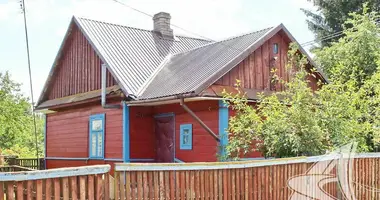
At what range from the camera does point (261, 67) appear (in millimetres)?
11289

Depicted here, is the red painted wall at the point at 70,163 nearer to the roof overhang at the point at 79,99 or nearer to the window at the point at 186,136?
the roof overhang at the point at 79,99

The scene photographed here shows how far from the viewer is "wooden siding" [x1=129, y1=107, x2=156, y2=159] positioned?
11.3m

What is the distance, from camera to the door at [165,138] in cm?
1116

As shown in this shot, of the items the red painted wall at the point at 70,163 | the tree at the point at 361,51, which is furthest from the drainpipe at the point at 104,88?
the tree at the point at 361,51

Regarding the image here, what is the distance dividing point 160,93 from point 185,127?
3.68ft

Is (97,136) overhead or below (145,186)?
overhead

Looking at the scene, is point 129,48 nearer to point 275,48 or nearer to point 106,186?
point 275,48

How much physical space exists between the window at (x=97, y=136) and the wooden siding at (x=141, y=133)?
128 cm

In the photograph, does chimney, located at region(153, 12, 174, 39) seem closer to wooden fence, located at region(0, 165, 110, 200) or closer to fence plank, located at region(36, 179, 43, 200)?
wooden fence, located at region(0, 165, 110, 200)

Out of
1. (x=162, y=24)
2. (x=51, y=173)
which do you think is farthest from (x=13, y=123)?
(x=51, y=173)

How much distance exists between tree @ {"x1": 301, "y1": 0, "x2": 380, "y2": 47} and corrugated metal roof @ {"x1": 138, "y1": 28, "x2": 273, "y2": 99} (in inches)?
503

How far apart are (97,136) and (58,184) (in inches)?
340

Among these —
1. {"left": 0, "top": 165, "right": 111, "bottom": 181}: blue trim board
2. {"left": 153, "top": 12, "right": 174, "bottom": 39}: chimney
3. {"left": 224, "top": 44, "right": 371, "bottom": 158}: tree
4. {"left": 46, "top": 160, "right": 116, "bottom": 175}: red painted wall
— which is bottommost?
{"left": 46, "top": 160, "right": 116, "bottom": 175}: red painted wall

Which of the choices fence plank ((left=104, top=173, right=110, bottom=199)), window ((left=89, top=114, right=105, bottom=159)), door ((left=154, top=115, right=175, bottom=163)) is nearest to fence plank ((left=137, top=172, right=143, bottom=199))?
fence plank ((left=104, top=173, right=110, bottom=199))
